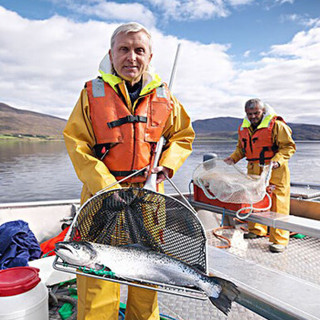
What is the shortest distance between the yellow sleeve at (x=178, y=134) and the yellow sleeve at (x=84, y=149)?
525mm

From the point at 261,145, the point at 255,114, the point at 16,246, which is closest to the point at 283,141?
the point at 261,145

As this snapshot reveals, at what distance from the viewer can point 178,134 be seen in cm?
242

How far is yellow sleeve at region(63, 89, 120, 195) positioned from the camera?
1.96 metres

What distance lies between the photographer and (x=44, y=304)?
85.6 inches

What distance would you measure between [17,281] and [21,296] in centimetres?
11

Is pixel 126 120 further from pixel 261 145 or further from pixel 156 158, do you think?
pixel 261 145

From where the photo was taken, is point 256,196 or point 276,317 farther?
point 256,196

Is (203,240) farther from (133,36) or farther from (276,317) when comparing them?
(133,36)

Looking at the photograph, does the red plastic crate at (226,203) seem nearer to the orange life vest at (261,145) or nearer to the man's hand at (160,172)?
the orange life vest at (261,145)

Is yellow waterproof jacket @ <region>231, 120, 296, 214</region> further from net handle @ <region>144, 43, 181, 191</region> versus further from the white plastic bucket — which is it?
the white plastic bucket

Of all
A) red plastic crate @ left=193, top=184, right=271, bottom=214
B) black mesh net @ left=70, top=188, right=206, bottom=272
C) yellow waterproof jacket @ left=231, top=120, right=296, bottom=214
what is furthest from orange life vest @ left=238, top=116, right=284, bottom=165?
black mesh net @ left=70, top=188, right=206, bottom=272

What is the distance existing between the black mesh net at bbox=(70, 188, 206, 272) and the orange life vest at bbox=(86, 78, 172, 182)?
12.9 inches

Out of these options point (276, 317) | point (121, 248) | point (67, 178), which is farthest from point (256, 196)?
point (67, 178)

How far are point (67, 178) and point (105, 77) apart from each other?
25013 mm
